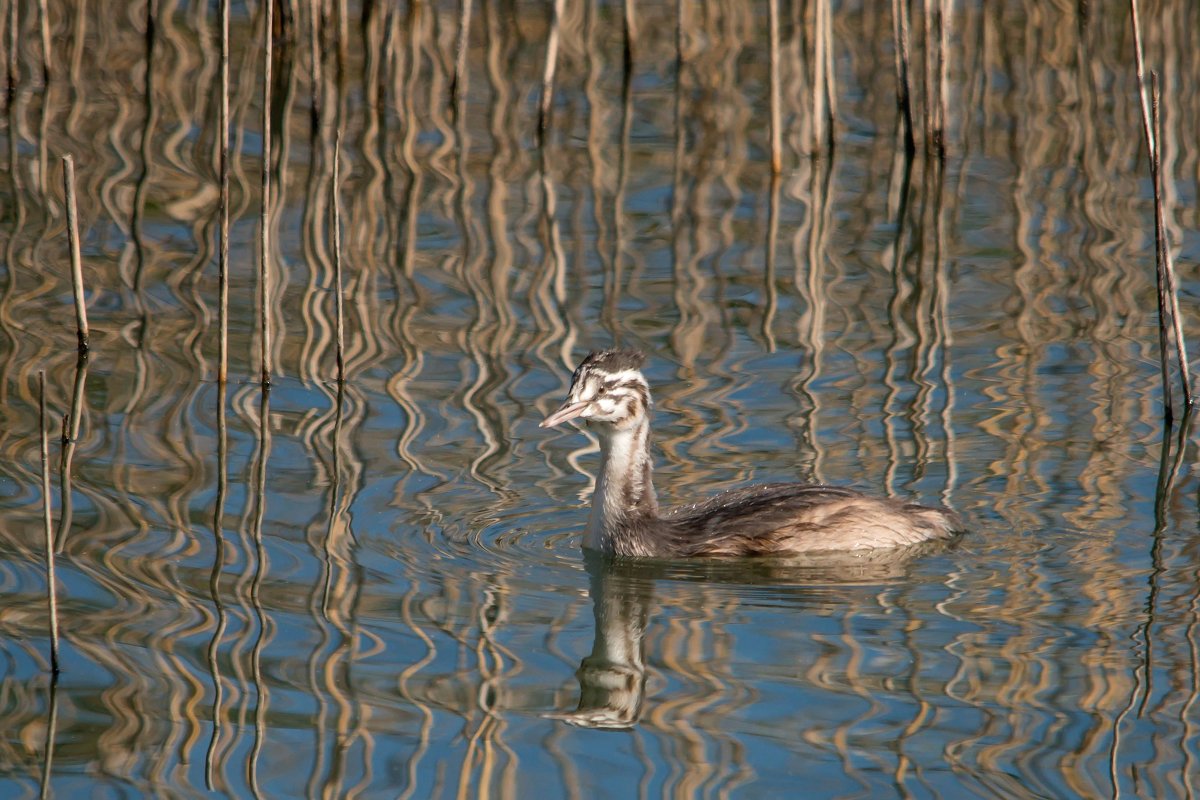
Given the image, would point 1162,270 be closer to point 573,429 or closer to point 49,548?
point 573,429

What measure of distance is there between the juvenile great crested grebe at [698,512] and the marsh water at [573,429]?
0.15 m

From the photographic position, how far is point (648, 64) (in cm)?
1850

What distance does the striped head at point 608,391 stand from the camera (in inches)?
325

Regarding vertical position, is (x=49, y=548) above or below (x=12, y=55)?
below

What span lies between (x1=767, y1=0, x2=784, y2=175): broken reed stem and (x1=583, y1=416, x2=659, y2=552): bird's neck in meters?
6.37

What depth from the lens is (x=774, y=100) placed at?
14.5 meters

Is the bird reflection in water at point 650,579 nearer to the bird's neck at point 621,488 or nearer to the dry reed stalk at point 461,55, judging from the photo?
the bird's neck at point 621,488

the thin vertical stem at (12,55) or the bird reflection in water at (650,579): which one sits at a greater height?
the thin vertical stem at (12,55)

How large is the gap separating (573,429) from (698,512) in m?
1.51

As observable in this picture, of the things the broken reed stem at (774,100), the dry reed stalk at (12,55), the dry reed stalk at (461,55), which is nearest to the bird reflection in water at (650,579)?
the broken reed stem at (774,100)

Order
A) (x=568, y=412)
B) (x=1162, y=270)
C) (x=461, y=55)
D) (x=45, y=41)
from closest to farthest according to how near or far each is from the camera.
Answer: (x=568, y=412), (x=1162, y=270), (x=45, y=41), (x=461, y=55)

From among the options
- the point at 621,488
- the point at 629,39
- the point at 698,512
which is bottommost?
the point at 698,512

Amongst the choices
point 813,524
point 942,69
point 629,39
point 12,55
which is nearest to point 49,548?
point 813,524

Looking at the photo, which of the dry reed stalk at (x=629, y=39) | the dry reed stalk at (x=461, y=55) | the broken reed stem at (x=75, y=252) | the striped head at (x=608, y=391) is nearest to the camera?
the striped head at (x=608, y=391)
